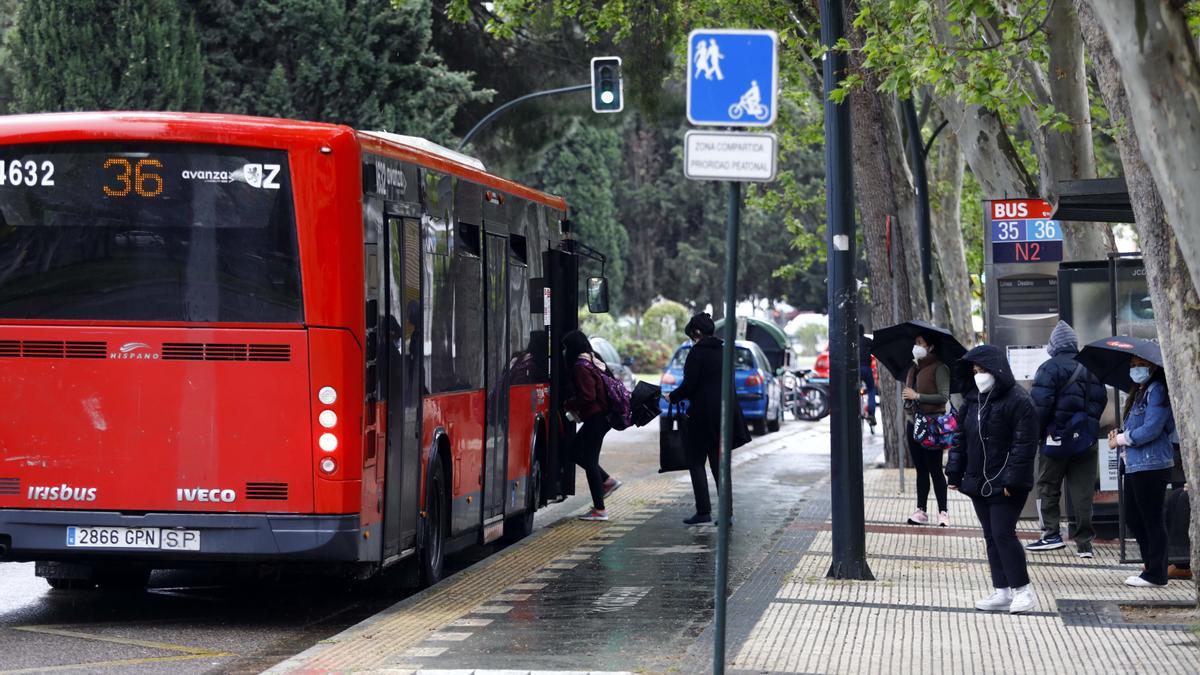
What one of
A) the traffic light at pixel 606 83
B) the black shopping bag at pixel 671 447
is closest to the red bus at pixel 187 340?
the black shopping bag at pixel 671 447

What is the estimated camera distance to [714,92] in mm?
8273

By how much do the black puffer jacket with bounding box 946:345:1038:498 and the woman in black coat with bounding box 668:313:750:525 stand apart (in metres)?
5.25

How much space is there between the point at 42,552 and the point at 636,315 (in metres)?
74.6

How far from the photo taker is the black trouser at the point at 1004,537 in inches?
425

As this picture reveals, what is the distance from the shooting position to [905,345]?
16.5 m

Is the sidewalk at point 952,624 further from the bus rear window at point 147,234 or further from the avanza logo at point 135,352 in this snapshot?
the avanza logo at point 135,352

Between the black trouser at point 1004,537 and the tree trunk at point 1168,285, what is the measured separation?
3.17ft

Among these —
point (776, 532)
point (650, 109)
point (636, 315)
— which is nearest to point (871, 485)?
point (776, 532)

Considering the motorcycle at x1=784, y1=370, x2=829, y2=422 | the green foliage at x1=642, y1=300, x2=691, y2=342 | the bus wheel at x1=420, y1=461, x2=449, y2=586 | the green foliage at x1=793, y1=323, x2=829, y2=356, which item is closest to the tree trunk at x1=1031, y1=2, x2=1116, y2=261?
the bus wheel at x1=420, y1=461, x2=449, y2=586

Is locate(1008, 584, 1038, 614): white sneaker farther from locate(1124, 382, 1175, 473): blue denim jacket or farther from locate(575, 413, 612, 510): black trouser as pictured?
locate(575, 413, 612, 510): black trouser

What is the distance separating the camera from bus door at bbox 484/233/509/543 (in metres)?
13.6

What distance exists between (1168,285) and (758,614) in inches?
114

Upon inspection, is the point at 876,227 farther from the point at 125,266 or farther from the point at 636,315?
the point at 636,315

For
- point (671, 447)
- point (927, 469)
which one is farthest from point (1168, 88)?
point (671, 447)
